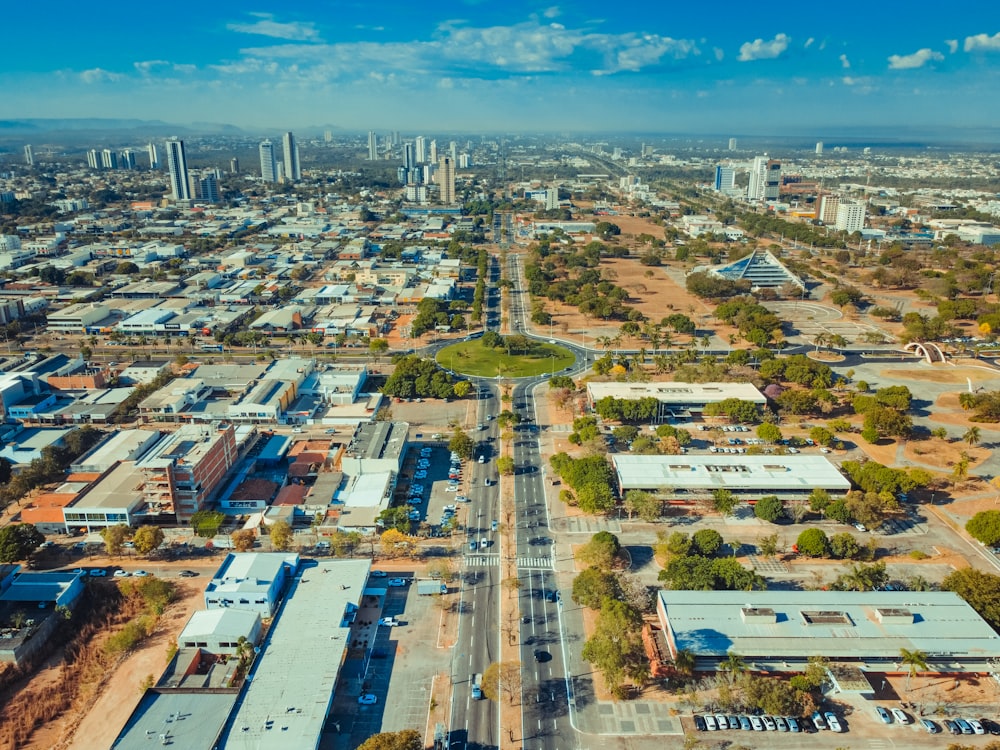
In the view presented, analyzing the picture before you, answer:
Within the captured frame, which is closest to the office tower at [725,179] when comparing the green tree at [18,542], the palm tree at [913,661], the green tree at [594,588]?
the green tree at [594,588]

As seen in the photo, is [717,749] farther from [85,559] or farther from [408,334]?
[408,334]

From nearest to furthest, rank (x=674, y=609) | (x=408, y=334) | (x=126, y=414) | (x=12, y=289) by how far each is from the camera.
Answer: (x=674, y=609), (x=126, y=414), (x=408, y=334), (x=12, y=289)

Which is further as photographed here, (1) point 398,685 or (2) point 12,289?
(2) point 12,289

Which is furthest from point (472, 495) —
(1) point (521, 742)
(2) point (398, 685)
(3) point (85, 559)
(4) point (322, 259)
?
(4) point (322, 259)

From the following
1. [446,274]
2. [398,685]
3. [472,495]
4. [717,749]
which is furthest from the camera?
[446,274]

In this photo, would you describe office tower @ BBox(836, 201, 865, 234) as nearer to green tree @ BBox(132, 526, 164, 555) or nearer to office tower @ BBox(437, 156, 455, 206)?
office tower @ BBox(437, 156, 455, 206)

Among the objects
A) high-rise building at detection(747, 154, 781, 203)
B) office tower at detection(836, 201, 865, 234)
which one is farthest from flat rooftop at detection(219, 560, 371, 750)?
high-rise building at detection(747, 154, 781, 203)
